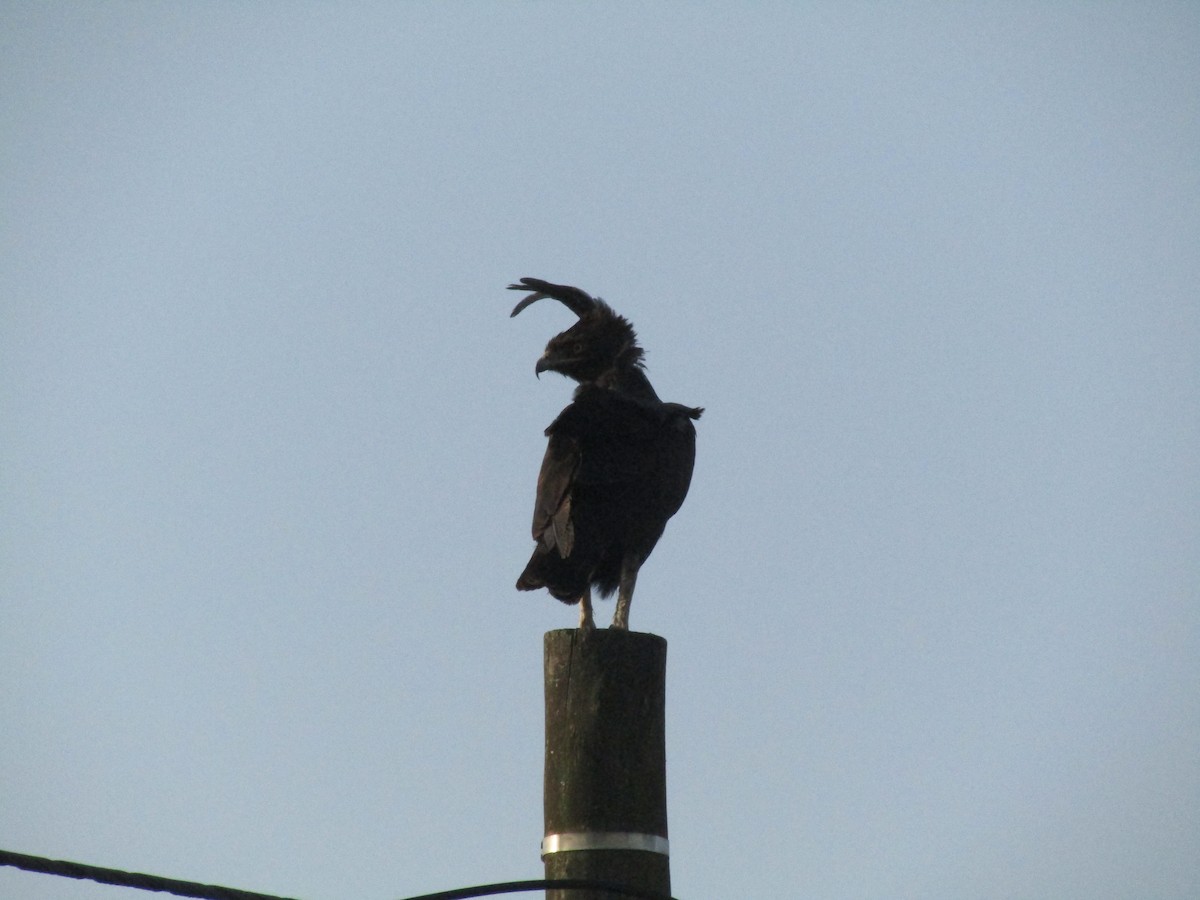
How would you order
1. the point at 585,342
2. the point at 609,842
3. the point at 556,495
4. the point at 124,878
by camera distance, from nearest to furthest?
1. the point at 124,878
2. the point at 609,842
3. the point at 556,495
4. the point at 585,342

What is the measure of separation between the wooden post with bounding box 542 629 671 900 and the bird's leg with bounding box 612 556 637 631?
99.9 inches

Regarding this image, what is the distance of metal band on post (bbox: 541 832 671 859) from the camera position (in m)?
4.48

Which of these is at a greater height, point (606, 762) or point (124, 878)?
point (606, 762)

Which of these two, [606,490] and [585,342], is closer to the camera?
[606,490]

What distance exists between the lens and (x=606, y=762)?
4574mm

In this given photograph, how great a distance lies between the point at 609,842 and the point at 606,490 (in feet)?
10.5

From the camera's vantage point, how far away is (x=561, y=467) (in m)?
7.54

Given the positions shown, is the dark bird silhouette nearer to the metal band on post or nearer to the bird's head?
the bird's head

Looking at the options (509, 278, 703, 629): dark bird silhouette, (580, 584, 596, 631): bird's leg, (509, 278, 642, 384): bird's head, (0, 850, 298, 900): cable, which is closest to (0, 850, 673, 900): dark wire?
(0, 850, 298, 900): cable

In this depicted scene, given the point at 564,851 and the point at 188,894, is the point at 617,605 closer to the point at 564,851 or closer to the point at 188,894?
the point at 564,851

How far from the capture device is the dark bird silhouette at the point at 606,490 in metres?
7.08

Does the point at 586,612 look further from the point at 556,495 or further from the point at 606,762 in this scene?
the point at 606,762

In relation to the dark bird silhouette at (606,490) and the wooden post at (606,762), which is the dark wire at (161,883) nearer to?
the wooden post at (606,762)

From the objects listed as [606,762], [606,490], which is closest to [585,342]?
[606,490]
